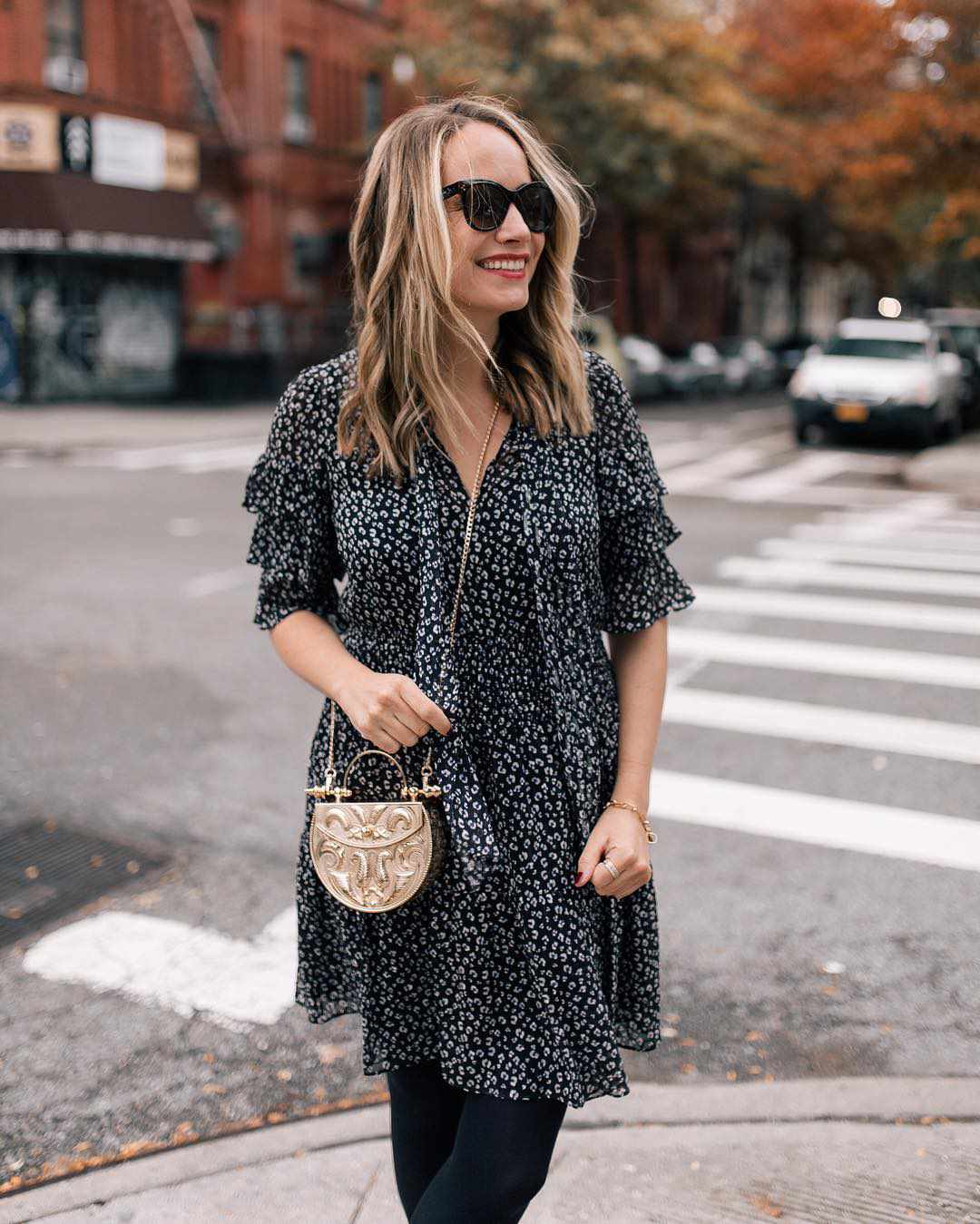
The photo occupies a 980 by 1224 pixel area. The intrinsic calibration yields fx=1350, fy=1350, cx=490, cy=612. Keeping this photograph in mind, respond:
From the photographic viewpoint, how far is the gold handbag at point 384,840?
79.8 inches

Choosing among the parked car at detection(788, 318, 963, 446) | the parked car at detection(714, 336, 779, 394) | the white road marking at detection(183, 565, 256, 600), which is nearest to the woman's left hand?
the white road marking at detection(183, 565, 256, 600)

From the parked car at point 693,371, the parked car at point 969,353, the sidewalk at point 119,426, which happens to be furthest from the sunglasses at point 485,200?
the parked car at point 693,371

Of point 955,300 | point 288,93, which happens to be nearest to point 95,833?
point 288,93

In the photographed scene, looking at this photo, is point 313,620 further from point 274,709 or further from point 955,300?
point 955,300

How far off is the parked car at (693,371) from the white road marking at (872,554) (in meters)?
21.7

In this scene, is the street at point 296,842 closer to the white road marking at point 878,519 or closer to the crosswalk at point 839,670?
the crosswalk at point 839,670

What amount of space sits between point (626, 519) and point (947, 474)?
15.0m

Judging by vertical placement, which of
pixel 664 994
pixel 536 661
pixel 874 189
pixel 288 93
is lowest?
pixel 664 994

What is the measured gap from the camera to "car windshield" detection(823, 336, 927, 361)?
67.2 feet

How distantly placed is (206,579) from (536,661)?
26.5ft

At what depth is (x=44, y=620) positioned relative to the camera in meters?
8.53

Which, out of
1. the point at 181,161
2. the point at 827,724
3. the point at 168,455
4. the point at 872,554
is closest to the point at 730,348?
the point at 181,161

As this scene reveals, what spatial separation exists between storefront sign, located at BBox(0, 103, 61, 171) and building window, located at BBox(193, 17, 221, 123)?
175 inches

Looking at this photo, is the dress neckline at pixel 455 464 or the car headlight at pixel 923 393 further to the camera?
the car headlight at pixel 923 393
